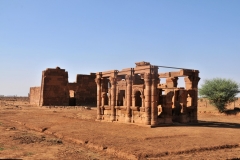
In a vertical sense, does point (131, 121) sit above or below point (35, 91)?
below

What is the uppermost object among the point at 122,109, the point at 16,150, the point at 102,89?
the point at 102,89

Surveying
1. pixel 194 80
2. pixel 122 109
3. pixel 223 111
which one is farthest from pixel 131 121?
pixel 223 111

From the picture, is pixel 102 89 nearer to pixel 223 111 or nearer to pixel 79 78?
pixel 223 111

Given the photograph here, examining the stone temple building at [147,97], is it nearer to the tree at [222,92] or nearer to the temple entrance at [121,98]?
the temple entrance at [121,98]

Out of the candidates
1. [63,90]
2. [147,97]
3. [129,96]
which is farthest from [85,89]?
[147,97]

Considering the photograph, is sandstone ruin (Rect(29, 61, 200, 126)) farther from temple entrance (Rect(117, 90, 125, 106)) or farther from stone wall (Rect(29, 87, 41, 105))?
stone wall (Rect(29, 87, 41, 105))

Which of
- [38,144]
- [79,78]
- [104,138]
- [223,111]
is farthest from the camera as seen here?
[79,78]

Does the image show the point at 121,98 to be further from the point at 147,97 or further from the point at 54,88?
the point at 54,88

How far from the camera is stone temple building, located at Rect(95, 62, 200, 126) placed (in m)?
16.8

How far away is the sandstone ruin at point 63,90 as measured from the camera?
37719mm

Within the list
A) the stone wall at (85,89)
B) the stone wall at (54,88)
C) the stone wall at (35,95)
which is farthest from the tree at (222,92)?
the stone wall at (35,95)

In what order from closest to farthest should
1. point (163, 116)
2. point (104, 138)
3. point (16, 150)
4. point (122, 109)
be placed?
point (16, 150) < point (104, 138) < point (163, 116) < point (122, 109)

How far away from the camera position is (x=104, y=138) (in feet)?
39.8

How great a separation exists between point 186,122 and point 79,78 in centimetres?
2323
